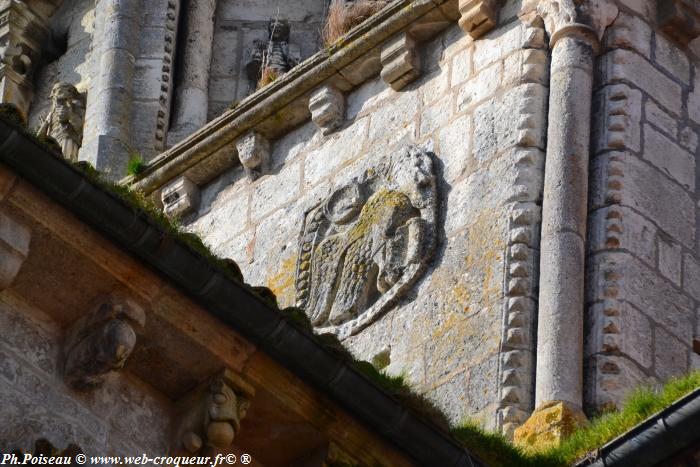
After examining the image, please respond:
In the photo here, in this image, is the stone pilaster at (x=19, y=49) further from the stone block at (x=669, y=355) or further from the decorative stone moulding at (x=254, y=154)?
the stone block at (x=669, y=355)

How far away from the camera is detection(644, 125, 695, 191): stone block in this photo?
47.8 ft

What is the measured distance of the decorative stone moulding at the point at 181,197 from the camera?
55.8 ft

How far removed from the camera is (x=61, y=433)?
10.7 metres

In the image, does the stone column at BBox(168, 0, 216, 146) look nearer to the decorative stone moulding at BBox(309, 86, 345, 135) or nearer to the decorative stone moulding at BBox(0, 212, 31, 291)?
the decorative stone moulding at BBox(309, 86, 345, 135)

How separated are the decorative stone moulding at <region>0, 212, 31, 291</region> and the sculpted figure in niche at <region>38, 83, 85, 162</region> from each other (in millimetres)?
A: 7941

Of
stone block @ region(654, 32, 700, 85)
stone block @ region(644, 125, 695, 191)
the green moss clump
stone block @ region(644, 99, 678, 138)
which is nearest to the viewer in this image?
stone block @ region(644, 125, 695, 191)

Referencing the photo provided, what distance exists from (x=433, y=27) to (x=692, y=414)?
4.95 meters

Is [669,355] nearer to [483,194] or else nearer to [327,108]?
[483,194]

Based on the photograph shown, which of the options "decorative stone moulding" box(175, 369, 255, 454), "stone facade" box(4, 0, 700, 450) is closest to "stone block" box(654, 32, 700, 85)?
"stone facade" box(4, 0, 700, 450)

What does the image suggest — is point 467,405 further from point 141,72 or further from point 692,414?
point 141,72

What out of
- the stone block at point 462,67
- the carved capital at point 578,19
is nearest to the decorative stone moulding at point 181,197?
the stone block at point 462,67

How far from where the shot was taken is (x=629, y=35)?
14969 mm

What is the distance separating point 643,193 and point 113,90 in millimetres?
5538

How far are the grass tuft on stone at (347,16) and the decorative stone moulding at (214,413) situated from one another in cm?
562
